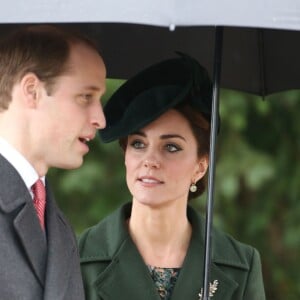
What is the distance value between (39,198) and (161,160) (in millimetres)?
645

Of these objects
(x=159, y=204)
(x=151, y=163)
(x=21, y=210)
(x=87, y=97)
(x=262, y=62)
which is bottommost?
(x=21, y=210)

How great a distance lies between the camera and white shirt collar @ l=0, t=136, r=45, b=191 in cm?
347

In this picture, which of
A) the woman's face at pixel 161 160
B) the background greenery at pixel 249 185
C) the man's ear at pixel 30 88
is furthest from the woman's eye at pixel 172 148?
the background greenery at pixel 249 185

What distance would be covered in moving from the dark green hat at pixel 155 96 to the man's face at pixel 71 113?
16.5 inches

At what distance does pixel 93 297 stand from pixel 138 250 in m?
0.23

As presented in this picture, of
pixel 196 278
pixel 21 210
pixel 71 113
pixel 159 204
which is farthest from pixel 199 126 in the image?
pixel 21 210

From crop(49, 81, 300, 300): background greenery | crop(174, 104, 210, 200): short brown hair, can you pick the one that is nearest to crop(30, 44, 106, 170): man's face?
crop(174, 104, 210, 200): short brown hair

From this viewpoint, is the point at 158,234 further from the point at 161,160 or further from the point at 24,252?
the point at 24,252

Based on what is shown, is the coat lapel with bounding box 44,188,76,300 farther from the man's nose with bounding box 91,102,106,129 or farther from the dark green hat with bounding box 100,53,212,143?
the dark green hat with bounding box 100,53,212,143

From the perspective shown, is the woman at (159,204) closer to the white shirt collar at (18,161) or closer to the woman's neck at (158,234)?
the woman's neck at (158,234)

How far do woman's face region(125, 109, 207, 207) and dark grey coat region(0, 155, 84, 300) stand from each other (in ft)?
1.96

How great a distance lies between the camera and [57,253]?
3.55m

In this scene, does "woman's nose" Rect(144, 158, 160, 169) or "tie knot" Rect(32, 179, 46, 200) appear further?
"woman's nose" Rect(144, 158, 160, 169)

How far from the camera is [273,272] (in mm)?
7340
